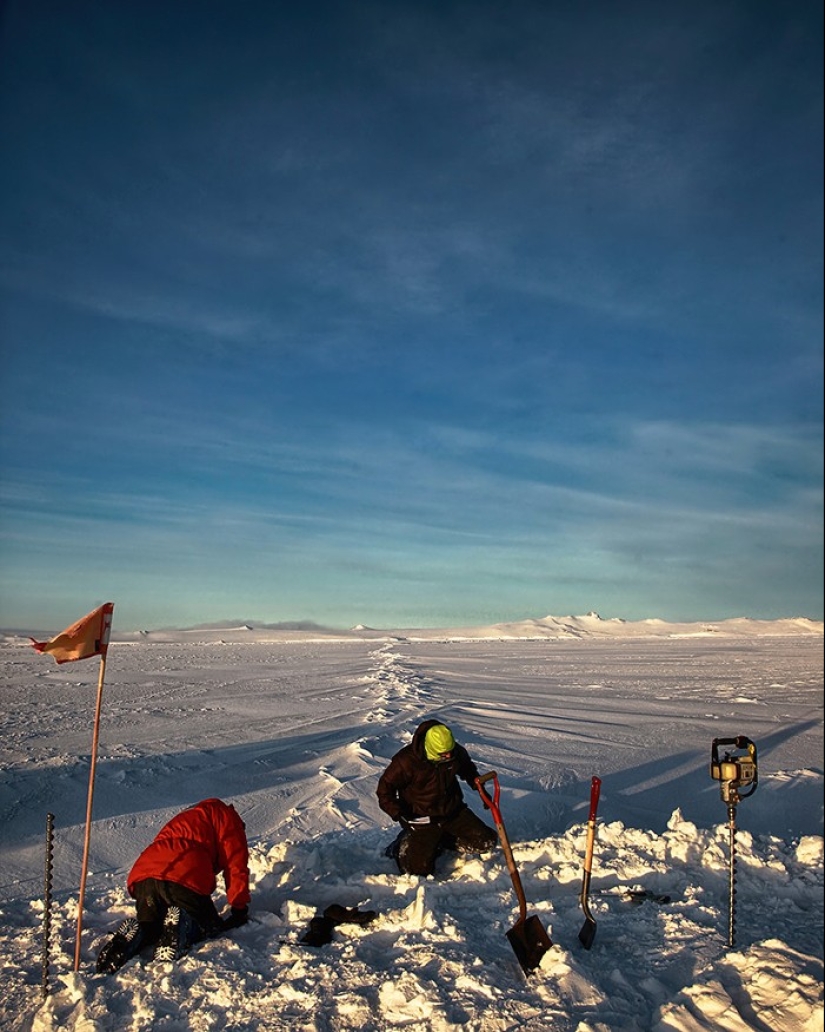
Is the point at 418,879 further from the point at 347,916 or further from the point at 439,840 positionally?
the point at 347,916

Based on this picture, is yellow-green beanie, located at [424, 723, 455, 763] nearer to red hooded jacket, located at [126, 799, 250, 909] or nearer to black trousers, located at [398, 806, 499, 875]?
black trousers, located at [398, 806, 499, 875]

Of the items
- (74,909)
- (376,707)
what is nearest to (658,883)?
(74,909)

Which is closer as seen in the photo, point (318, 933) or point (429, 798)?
point (318, 933)

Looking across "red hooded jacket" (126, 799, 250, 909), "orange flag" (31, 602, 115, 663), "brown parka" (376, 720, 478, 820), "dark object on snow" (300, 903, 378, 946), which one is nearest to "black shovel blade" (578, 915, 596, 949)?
"dark object on snow" (300, 903, 378, 946)

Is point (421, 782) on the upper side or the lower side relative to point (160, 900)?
upper

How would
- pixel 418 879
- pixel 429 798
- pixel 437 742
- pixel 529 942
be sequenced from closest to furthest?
pixel 529 942, pixel 418 879, pixel 437 742, pixel 429 798

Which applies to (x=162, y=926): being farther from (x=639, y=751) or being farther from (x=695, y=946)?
(x=639, y=751)

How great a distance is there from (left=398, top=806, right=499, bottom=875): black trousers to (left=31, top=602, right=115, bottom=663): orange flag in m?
2.94

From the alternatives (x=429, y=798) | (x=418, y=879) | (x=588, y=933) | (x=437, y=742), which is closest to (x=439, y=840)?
(x=429, y=798)

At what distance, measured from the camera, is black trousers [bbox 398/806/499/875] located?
18.7 feet

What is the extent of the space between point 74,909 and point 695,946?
4.18m

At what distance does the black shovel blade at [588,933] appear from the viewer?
4590 mm

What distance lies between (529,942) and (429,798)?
1747mm

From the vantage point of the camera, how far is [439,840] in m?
5.88
